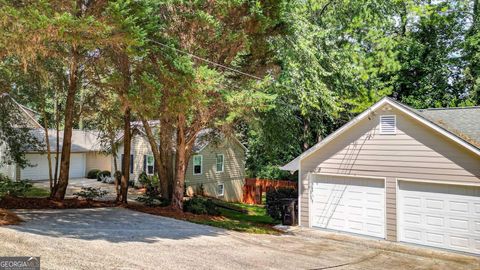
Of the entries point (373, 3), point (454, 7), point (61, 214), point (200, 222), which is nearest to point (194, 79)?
point (200, 222)

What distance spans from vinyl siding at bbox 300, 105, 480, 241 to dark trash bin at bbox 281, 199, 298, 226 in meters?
0.47

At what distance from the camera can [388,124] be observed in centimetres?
1301

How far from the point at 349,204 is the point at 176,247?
22.0ft

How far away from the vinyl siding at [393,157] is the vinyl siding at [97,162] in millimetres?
24724

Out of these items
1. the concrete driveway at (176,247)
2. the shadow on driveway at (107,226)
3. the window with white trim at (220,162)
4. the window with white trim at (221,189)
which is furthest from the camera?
the window with white trim at (220,162)

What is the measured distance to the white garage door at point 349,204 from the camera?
518 inches

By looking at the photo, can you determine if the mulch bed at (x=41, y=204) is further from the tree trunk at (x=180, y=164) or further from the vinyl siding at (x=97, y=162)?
the vinyl siding at (x=97, y=162)

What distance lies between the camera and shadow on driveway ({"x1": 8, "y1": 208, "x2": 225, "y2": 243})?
1010cm

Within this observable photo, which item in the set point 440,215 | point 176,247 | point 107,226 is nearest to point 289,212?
point 440,215

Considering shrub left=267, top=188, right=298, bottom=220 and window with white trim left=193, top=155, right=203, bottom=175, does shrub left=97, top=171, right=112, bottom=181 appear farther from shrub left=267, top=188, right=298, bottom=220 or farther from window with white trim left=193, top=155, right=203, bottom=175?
shrub left=267, top=188, right=298, bottom=220

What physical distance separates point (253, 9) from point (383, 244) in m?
8.49

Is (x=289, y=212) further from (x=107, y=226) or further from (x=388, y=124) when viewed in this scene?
(x=107, y=226)

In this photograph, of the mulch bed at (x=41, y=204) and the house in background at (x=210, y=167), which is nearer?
the mulch bed at (x=41, y=204)

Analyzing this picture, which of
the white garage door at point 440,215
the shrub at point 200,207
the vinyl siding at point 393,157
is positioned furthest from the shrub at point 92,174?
the white garage door at point 440,215
